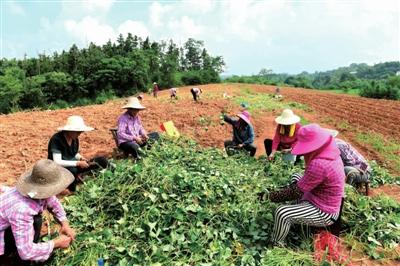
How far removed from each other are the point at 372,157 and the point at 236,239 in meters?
6.24

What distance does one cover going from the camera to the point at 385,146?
31.5ft

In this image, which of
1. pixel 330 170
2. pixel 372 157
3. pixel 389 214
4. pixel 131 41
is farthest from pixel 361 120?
pixel 131 41

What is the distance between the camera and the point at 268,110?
13.9m

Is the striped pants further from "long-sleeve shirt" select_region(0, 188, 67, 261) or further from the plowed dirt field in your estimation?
the plowed dirt field

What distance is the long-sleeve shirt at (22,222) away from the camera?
102 inches

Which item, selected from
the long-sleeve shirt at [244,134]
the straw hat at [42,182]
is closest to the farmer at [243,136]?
the long-sleeve shirt at [244,134]

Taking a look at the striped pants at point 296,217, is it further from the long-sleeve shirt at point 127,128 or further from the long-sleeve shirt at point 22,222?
the long-sleeve shirt at point 127,128

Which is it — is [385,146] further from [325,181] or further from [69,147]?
[69,147]

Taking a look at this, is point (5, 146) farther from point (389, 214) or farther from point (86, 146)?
point (389, 214)

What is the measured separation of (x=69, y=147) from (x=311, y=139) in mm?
2819

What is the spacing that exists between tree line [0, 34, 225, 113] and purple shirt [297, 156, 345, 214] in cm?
3087

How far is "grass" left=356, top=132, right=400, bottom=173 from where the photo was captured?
826 centimetres

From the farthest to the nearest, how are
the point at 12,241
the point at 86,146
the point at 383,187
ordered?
the point at 86,146 → the point at 383,187 → the point at 12,241

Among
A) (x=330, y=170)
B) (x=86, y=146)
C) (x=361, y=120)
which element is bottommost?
(x=361, y=120)
